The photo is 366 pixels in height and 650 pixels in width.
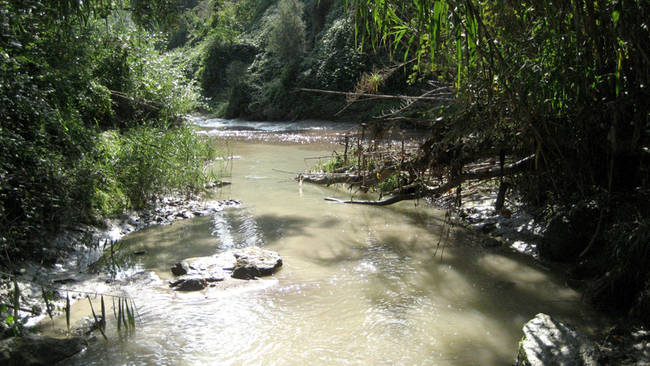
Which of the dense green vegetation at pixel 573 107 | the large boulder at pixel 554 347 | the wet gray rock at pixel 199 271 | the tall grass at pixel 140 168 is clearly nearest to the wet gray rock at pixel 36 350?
the wet gray rock at pixel 199 271

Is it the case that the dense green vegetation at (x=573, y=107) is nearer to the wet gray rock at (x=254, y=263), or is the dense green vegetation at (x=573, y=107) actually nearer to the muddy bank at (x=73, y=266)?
the wet gray rock at (x=254, y=263)

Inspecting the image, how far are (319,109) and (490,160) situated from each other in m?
18.8

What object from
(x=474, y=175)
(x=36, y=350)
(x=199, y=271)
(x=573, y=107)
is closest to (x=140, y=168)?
(x=199, y=271)

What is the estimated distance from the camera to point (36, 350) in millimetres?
3600

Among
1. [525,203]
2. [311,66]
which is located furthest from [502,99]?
[311,66]

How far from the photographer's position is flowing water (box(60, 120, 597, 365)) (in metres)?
3.97

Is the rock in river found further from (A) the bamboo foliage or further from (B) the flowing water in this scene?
(A) the bamboo foliage

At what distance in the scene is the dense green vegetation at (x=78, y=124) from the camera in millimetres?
5045

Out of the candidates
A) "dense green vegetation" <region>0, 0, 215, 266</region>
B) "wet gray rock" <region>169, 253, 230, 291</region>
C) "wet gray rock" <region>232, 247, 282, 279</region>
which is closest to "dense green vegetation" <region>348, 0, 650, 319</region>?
"wet gray rock" <region>232, 247, 282, 279</region>

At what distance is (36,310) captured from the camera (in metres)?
4.45

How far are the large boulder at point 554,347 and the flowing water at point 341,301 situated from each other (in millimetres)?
351

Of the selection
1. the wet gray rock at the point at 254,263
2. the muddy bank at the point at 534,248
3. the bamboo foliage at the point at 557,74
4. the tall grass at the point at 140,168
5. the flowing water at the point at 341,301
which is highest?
the bamboo foliage at the point at 557,74

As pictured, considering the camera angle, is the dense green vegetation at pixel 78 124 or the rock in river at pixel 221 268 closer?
the dense green vegetation at pixel 78 124

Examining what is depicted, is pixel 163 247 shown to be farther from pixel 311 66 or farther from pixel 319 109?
pixel 311 66
